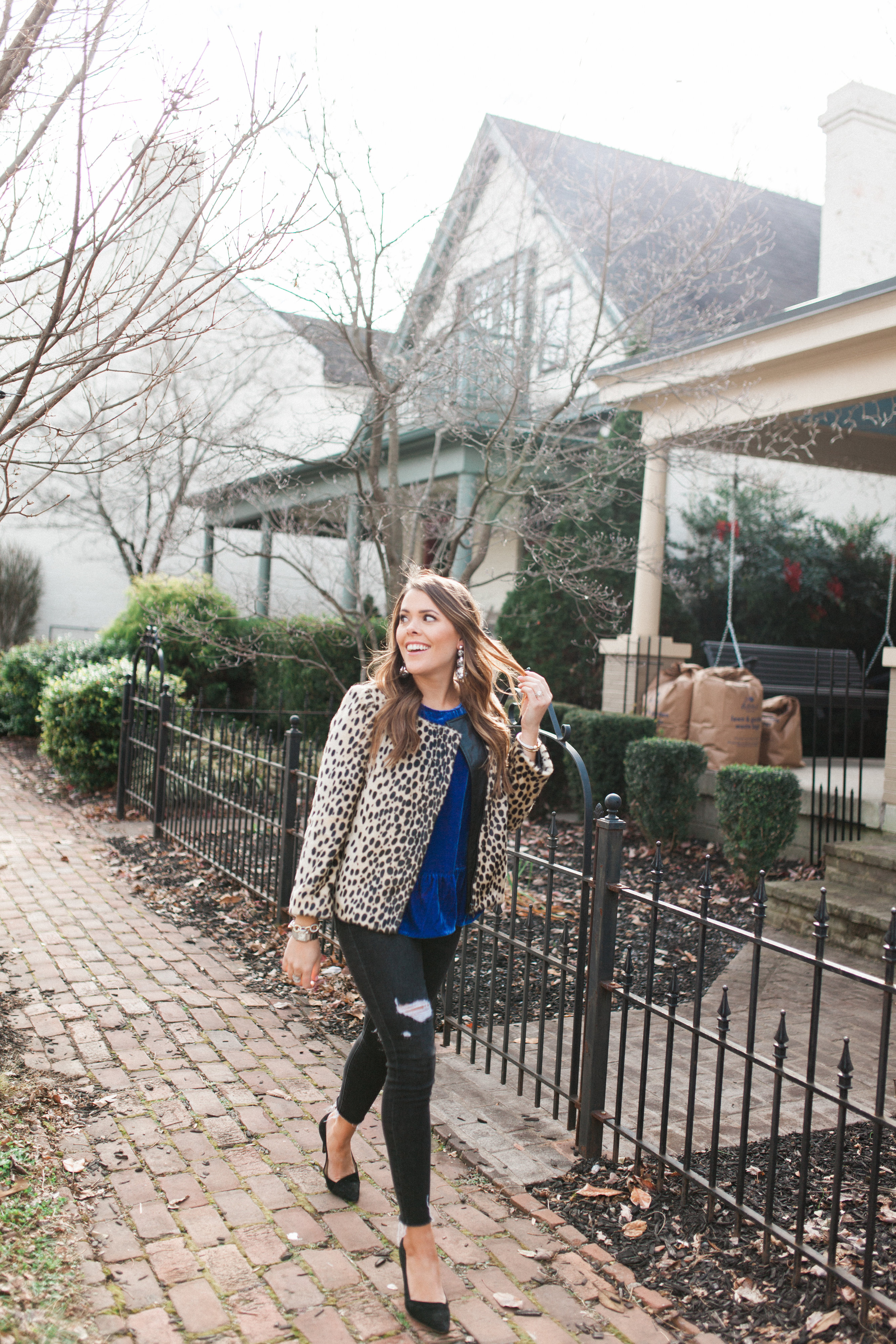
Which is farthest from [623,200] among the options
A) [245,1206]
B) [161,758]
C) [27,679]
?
[27,679]

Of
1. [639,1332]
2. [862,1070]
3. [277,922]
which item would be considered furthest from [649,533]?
[639,1332]

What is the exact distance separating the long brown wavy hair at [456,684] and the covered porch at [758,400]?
4842 millimetres

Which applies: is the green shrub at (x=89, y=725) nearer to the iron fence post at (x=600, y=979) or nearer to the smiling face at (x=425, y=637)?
the iron fence post at (x=600, y=979)

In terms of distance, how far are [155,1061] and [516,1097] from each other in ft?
4.50

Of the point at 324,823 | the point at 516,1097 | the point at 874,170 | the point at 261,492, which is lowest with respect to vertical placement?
the point at 516,1097

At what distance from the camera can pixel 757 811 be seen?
663 cm

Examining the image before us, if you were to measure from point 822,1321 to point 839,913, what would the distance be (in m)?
3.47

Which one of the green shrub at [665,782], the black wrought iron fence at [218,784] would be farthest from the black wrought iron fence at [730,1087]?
the green shrub at [665,782]

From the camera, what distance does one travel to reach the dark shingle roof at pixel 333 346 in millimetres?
7344

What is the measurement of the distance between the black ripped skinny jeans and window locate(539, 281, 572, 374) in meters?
4.97

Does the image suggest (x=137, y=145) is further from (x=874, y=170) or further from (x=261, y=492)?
(x=874, y=170)

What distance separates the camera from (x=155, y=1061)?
12.7 feet

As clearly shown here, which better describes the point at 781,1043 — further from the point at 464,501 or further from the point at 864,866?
the point at 464,501

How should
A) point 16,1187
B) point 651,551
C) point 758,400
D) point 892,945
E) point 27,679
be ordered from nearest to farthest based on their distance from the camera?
1. point 892,945
2. point 16,1187
3. point 758,400
4. point 651,551
5. point 27,679
